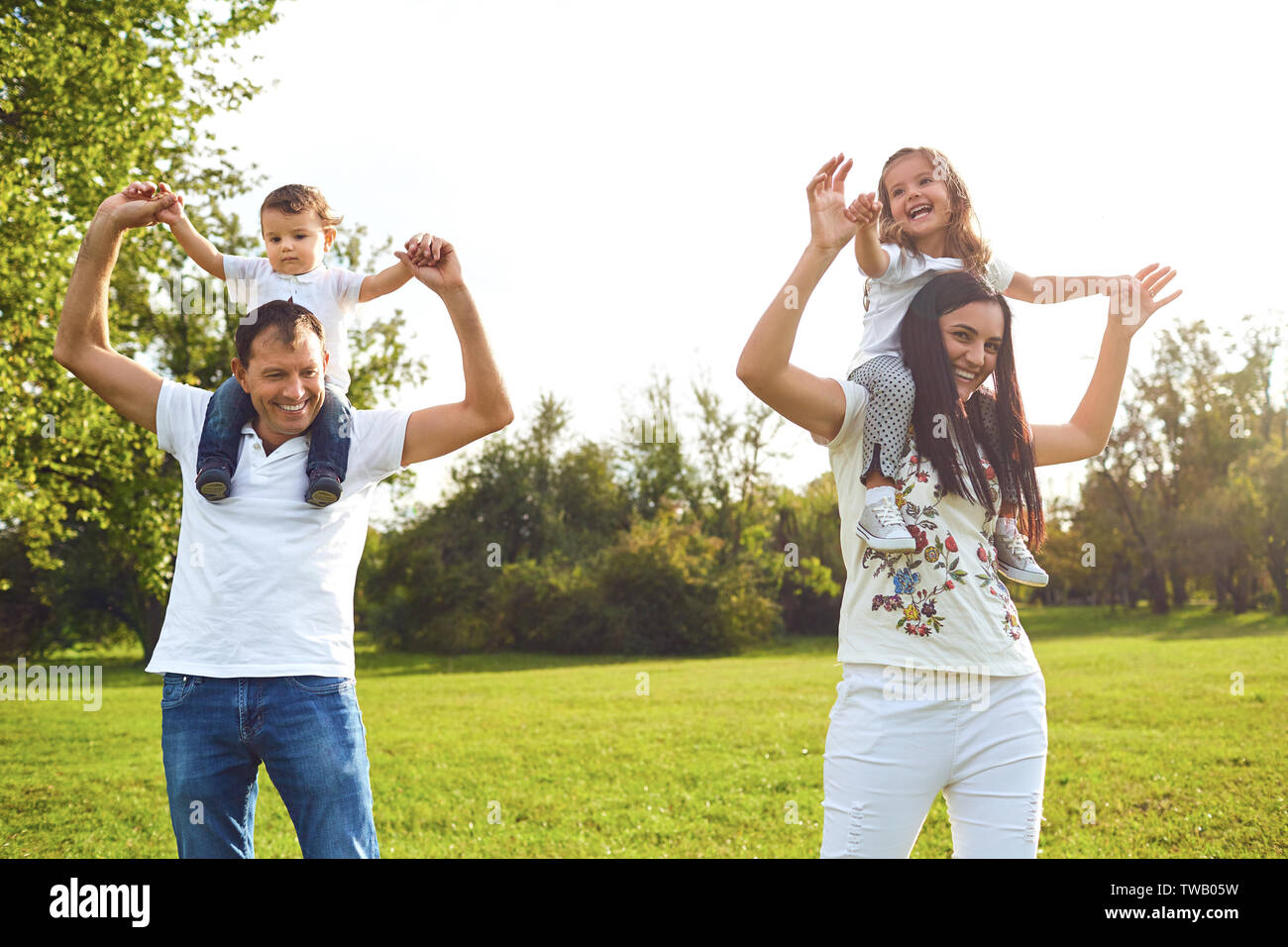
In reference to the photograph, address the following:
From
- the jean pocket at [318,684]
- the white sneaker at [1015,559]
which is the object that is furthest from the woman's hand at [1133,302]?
the jean pocket at [318,684]

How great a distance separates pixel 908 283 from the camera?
2725 millimetres

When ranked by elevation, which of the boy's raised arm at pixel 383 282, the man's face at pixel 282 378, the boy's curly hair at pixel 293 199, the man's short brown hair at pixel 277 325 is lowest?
the man's face at pixel 282 378

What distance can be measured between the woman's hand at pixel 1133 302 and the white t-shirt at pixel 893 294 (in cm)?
45

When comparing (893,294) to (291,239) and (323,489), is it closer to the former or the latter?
(323,489)

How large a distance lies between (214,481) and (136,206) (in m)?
0.86

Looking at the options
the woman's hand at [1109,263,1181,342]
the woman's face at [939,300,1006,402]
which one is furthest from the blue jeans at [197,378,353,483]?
the woman's hand at [1109,263,1181,342]

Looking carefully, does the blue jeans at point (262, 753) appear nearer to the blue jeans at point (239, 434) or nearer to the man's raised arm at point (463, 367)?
the blue jeans at point (239, 434)

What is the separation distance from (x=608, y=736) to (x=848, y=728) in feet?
31.4

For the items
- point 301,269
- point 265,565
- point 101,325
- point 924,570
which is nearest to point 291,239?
point 301,269

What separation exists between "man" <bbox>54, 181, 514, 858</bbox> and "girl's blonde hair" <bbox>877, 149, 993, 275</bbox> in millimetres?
1302

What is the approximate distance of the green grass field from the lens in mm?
6445

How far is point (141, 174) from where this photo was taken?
12086 millimetres

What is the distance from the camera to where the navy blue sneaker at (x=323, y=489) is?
2369mm
